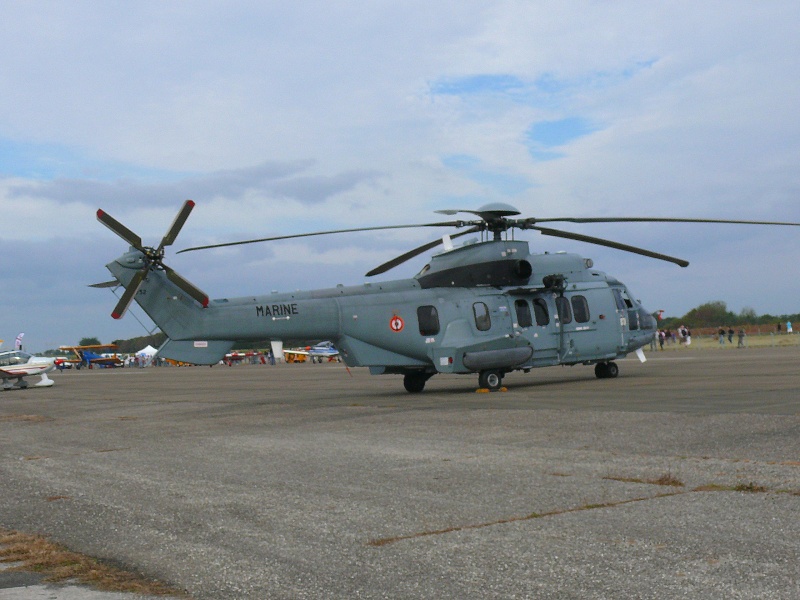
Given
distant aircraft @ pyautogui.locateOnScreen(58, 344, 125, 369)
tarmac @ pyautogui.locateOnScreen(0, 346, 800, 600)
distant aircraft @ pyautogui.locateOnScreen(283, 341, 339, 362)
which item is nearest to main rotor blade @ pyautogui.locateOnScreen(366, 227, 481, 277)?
tarmac @ pyautogui.locateOnScreen(0, 346, 800, 600)

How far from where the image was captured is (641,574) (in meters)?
5.77

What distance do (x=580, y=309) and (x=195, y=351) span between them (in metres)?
12.1

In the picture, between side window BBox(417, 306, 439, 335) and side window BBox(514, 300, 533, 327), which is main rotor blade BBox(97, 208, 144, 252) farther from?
side window BBox(514, 300, 533, 327)

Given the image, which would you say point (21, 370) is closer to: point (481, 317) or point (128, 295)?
point (128, 295)

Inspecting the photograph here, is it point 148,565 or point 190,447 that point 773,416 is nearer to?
point 190,447

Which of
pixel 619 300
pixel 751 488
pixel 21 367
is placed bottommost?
pixel 751 488

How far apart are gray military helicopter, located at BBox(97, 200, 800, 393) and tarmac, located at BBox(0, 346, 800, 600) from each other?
183 inches

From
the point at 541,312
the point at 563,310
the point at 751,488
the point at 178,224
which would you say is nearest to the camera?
the point at 751,488

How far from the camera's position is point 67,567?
21.6 feet

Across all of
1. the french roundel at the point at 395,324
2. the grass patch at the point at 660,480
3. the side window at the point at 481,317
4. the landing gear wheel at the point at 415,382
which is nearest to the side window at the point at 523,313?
the side window at the point at 481,317

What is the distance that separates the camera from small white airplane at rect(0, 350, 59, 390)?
44.4 meters

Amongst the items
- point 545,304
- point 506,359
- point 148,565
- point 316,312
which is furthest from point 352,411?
point 148,565

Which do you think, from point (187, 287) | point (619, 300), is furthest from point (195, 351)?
point (619, 300)

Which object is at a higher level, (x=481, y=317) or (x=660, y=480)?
(x=481, y=317)
